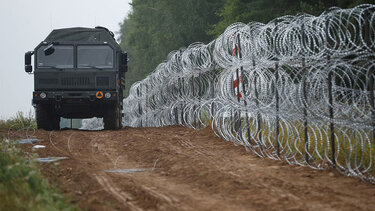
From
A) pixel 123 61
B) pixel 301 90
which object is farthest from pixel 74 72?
pixel 301 90

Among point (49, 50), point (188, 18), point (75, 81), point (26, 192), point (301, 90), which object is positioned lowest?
point (26, 192)

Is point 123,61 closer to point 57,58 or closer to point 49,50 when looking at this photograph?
point 57,58

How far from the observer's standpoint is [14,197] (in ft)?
17.2

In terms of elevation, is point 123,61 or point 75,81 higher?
point 123,61

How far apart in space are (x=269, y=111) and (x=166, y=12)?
3578cm

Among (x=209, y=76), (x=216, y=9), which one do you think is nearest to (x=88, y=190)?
(x=209, y=76)

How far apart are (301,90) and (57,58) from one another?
9.93 m

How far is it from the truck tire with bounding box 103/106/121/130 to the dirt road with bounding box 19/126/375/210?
580 centimetres

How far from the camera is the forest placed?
25.9 metres

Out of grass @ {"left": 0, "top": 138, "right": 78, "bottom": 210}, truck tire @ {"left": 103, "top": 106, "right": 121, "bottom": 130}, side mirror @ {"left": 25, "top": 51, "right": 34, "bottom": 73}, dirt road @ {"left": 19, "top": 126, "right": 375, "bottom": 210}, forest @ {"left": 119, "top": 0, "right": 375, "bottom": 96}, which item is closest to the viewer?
grass @ {"left": 0, "top": 138, "right": 78, "bottom": 210}

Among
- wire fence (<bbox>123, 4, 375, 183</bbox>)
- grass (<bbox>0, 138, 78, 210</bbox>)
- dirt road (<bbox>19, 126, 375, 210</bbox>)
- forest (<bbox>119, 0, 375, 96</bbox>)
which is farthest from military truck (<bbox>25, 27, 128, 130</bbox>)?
grass (<bbox>0, 138, 78, 210</bbox>)

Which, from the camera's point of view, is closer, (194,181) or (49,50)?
(194,181)

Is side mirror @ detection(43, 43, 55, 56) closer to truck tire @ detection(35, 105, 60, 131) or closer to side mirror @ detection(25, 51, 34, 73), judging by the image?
side mirror @ detection(25, 51, 34, 73)

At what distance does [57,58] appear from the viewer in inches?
640
